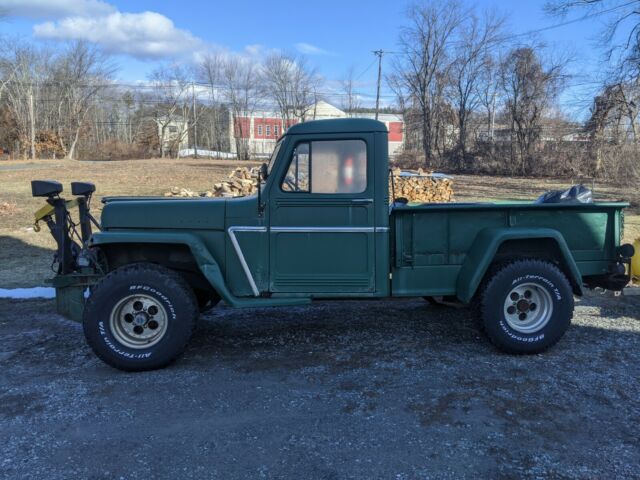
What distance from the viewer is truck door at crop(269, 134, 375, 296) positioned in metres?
4.29

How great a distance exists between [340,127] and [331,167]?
1.14ft

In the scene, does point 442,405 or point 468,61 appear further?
point 468,61

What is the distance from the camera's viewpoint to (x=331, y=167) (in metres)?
4.29

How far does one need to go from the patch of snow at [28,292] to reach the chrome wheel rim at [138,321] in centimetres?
292

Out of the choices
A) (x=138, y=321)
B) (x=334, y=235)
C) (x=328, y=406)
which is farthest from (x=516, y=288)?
(x=138, y=321)

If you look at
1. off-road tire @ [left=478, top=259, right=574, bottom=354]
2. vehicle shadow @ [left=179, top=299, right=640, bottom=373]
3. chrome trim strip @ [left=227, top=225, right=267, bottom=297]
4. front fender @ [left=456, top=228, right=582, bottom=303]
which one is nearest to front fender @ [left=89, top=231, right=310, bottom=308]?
chrome trim strip @ [left=227, top=225, right=267, bottom=297]

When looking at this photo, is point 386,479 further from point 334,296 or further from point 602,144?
point 602,144

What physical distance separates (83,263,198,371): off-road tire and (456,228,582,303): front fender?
7.53 ft

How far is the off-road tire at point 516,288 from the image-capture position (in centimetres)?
440

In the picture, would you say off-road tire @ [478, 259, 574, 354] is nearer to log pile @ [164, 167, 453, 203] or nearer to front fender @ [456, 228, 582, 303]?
front fender @ [456, 228, 582, 303]

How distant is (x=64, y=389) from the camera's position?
3936 mm

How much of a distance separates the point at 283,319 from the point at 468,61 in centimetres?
3881

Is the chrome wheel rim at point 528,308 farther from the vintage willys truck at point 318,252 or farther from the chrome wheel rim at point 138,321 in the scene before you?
the chrome wheel rim at point 138,321

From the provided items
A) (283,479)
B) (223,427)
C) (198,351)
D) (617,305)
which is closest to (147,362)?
(198,351)
